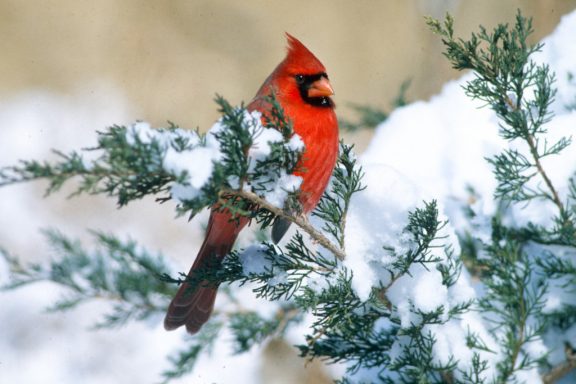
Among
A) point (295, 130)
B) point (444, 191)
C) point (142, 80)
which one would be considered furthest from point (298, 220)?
point (142, 80)

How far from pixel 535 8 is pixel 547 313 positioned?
245 centimetres

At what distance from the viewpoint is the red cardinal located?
1.65m

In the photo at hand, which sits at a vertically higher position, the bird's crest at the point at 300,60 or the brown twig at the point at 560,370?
the bird's crest at the point at 300,60

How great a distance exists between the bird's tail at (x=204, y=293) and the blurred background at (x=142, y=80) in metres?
0.83

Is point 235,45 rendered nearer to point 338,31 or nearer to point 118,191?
point 338,31

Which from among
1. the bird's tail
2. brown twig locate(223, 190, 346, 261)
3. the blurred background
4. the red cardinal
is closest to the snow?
brown twig locate(223, 190, 346, 261)

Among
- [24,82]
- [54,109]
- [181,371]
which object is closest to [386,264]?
[181,371]

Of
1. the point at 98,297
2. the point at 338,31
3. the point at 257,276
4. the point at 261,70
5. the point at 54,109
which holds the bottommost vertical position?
the point at 257,276

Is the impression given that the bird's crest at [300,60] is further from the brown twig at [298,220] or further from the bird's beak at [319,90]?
the brown twig at [298,220]

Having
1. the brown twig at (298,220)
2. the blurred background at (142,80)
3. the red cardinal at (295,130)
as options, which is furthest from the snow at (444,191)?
the blurred background at (142,80)

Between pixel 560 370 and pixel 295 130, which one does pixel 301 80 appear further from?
pixel 560 370

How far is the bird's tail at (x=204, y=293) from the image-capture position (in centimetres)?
183

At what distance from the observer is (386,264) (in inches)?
48.3

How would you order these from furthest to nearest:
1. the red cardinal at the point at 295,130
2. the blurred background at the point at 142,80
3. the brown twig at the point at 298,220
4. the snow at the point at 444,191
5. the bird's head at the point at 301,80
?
the blurred background at the point at 142,80 → the bird's head at the point at 301,80 → the red cardinal at the point at 295,130 → the snow at the point at 444,191 → the brown twig at the point at 298,220
